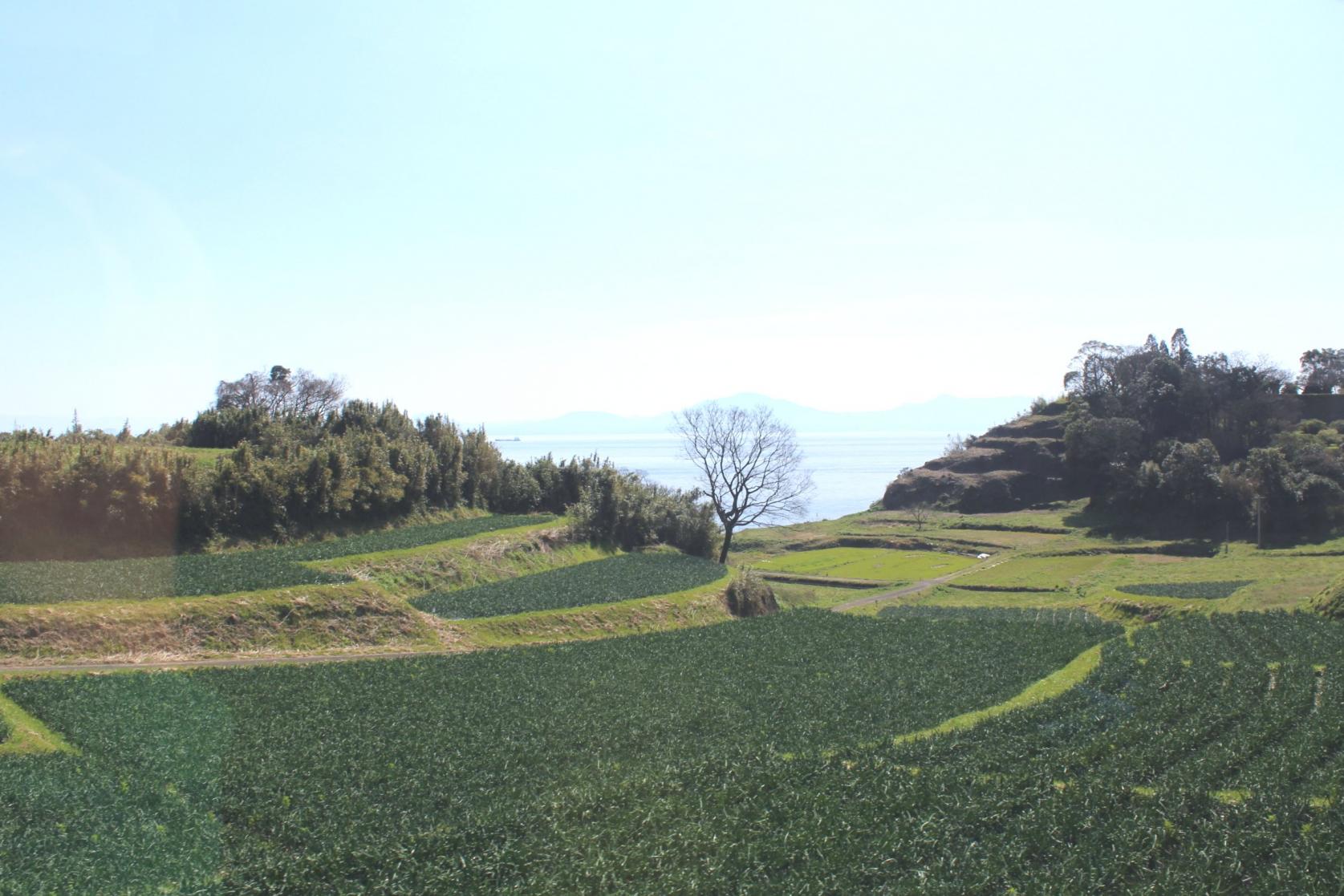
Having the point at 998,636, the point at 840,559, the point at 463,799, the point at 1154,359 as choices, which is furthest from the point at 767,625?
the point at 1154,359

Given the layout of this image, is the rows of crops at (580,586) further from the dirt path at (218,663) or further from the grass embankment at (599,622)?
the dirt path at (218,663)

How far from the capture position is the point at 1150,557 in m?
66.0

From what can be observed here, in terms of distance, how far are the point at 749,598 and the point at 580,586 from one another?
1025 cm

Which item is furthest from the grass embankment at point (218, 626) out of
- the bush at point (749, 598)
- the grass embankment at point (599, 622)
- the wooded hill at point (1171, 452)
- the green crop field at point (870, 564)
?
the wooded hill at point (1171, 452)

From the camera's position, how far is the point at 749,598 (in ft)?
153

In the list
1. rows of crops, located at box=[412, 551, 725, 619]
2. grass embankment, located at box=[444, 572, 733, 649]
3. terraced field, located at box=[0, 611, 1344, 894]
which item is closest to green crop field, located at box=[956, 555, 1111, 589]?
rows of crops, located at box=[412, 551, 725, 619]

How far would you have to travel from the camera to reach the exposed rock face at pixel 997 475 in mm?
97188

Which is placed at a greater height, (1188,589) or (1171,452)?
(1171,452)

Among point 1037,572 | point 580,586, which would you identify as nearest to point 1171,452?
point 1037,572

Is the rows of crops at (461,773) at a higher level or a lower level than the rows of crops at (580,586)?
lower

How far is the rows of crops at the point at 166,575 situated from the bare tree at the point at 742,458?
33.2 meters

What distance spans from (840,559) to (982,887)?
199 ft

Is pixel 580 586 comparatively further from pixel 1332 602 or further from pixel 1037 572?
pixel 1037 572

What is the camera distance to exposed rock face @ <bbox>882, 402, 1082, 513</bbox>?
9719 cm
